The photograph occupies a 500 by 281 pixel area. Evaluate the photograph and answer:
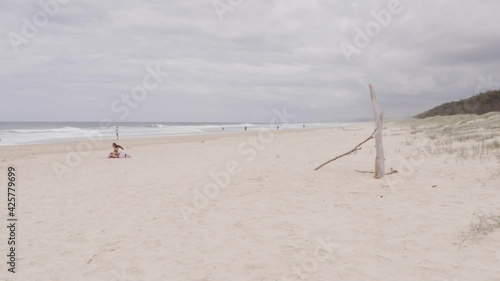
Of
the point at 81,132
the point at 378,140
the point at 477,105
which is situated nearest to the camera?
the point at 378,140

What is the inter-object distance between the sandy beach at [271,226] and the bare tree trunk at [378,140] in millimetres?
299

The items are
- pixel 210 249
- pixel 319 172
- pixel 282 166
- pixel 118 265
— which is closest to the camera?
pixel 118 265

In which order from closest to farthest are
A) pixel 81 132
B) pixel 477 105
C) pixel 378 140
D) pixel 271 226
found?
pixel 271 226
pixel 378 140
pixel 477 105
pixel 81 132

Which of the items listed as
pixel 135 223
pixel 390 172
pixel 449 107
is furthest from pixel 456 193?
pixel 449 107

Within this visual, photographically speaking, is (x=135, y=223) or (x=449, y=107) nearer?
(x=135, y=223)

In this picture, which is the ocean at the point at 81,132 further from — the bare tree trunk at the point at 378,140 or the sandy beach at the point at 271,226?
the bare tree trunk at the point at 378,140

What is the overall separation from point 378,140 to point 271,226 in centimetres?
549

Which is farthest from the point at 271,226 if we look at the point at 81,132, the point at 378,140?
the point at 81,132

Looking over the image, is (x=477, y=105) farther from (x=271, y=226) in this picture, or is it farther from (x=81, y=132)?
(x=81, y=132)

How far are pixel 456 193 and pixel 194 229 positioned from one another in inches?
225

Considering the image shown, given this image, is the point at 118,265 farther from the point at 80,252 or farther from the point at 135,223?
the point at 135,223

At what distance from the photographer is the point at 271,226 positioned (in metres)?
6.82

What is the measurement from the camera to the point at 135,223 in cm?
729

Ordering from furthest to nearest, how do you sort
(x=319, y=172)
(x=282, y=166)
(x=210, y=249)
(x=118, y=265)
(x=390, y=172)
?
(x=282, y=166)
(x=319, y=172)
(x=390, y=172)
(x=210, y=249)
(x=118, y=265)
